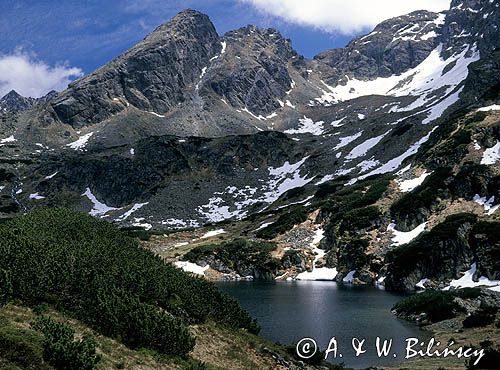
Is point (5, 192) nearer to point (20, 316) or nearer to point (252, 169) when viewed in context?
point (252, 169)

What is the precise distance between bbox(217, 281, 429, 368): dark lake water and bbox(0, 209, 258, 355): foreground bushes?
27.3 ft

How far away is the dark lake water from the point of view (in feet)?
114

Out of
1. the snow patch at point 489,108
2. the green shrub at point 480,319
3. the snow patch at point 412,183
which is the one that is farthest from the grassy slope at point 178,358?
the snow patch at point 489,108

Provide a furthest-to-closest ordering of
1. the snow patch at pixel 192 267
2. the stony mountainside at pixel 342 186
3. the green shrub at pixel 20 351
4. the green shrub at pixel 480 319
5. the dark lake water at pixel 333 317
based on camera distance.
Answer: the snow patch at pixel 192 267, the stony mountainside at pixel 342 186, the green shrub at pixel 480 319, the dark lake water at pixel 333 317, the green shrub at pixel 20 351

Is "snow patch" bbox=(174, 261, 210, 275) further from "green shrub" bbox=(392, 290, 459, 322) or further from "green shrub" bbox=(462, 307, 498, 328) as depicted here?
"green shrub" bbox=(462, 307, 498, 328)

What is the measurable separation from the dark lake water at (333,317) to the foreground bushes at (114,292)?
27.3 ft

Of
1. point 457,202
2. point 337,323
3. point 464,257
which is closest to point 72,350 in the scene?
point 337,323

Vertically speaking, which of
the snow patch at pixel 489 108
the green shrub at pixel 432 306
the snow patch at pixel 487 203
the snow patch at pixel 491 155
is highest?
the snow patch at pixel 489 108

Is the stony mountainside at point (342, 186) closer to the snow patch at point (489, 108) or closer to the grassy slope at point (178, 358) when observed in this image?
the snow patch at point (489, 108)

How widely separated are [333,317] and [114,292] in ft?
91.7

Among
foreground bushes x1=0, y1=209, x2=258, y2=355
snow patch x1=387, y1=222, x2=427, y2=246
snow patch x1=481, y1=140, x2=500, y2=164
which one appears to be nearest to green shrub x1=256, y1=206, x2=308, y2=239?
snow patch x1=387, y1=222, x2=427, y2=246

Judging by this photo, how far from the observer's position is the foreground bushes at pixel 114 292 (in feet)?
67.3

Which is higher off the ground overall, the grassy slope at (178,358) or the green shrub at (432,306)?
the grassy slope at (178,358)

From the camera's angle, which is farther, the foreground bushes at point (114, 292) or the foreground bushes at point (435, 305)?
the foreground bushes at point (435, 305)
